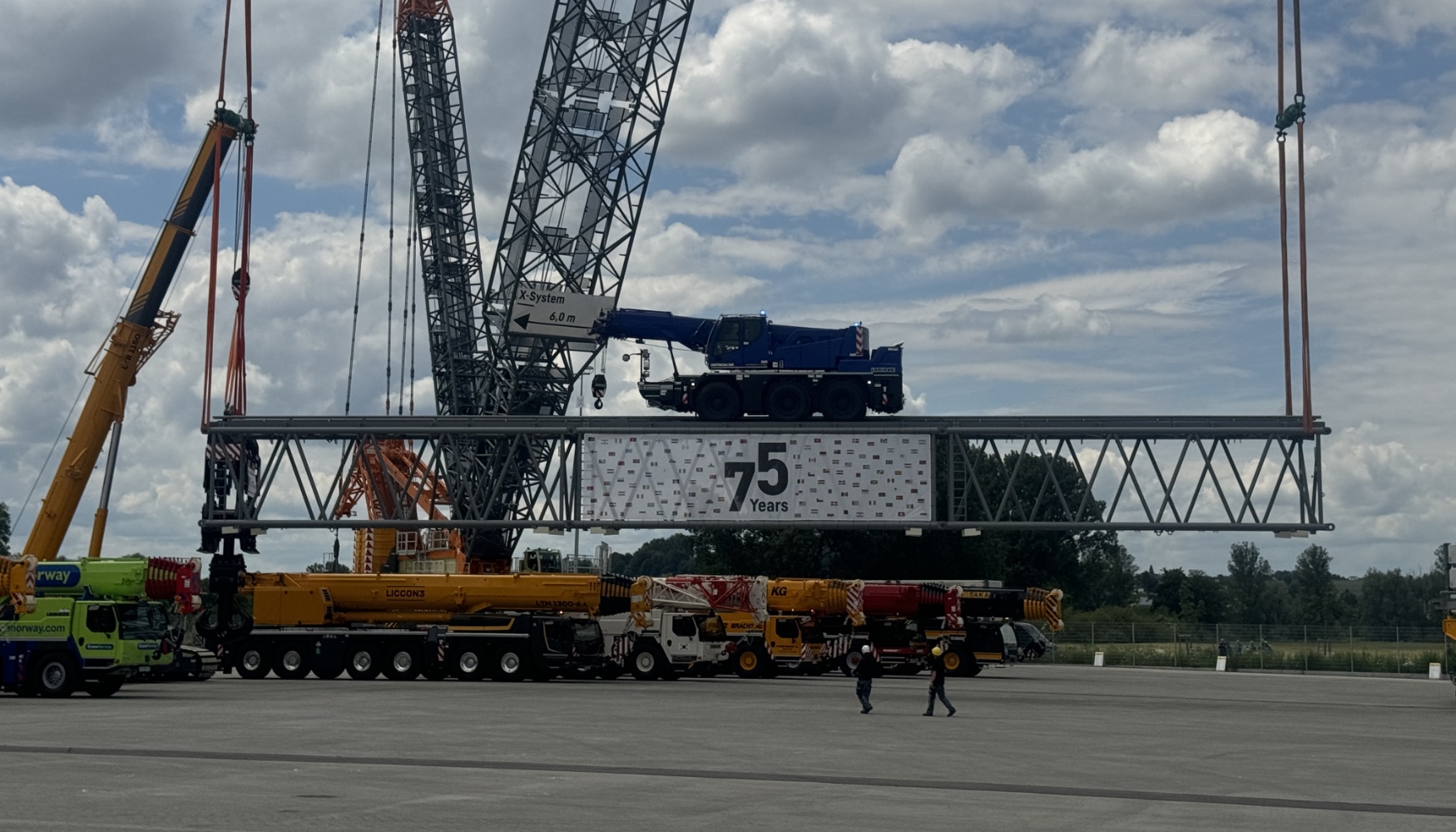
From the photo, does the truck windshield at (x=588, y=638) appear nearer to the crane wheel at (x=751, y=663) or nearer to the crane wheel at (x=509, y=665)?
the crane wheel at (x=509, y=665)

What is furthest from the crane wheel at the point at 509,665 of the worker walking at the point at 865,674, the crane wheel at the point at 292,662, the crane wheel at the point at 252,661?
the worker walking at the point at 865,674

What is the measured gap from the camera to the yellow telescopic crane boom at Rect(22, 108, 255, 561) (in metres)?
52.3

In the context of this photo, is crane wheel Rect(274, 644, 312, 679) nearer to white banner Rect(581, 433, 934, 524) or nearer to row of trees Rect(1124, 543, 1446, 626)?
white banner Rect(581, 433, 934, 524)

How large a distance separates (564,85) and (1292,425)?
2652cm

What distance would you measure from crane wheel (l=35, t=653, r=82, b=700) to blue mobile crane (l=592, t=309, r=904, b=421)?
20.3m

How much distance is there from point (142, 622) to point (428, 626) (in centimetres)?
1133

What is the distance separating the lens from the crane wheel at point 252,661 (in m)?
46.0

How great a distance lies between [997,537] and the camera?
100 metres

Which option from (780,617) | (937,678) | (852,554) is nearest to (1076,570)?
(852,554)

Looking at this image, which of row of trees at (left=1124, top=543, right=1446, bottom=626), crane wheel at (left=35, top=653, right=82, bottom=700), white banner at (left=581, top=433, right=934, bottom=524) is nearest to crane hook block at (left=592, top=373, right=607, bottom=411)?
white banner at (left=581, top=433, right=934, bottom=524)

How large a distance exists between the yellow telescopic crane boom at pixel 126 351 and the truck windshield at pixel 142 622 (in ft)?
57.1

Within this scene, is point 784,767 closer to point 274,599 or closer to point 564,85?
point 274,599

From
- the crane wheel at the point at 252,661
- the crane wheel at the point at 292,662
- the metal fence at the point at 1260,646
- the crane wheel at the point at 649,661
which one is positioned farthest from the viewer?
the metal fence at the point at 1260,646

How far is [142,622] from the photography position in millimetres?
35094
